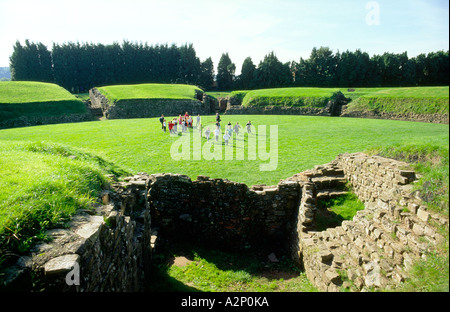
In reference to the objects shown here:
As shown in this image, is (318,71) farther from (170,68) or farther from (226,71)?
(170,68)

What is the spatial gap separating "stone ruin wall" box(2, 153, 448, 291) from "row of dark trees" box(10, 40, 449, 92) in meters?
50.5

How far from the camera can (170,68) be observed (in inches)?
3162

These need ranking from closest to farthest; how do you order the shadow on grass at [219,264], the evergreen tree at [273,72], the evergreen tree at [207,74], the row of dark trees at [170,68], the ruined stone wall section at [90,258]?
the ruined stone wall section at [90,258] < the shadow on grass at [219,264] < the row of dark trees at [170,68] < the evergreen tree at [273,72] < the evergreen tree at [207,74]

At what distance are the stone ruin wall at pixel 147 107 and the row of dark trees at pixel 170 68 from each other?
A: 98.3ft

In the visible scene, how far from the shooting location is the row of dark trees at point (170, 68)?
57.9m

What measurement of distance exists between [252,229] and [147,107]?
37.8 meters

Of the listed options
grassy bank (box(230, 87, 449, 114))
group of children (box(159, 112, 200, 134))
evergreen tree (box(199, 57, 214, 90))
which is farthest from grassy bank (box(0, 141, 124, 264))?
evergreen tree (box(199, 57, 214, 90))

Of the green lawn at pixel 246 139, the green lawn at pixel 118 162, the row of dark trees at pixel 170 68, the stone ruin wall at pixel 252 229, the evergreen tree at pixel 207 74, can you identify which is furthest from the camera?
the evergreen tree at pixel 207 74

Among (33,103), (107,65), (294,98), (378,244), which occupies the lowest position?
(378,244)

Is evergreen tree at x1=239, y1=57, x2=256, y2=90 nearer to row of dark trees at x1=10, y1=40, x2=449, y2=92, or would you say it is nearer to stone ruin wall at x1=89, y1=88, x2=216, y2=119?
row of dark trees at x1=10, y1=40, x2=449, y2=92

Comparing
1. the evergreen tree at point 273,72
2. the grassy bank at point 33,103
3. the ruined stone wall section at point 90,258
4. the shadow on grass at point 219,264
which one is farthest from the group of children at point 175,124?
the evergreen tree at point 273,72

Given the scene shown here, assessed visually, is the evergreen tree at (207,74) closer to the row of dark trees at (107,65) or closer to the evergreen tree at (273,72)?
the row of dark trees at (107,65)

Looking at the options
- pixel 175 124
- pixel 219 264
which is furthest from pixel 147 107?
pixel 219 264

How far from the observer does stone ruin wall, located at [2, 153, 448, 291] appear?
3.91m
